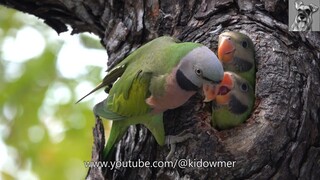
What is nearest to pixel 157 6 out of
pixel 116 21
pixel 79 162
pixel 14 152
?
pixel 116 21

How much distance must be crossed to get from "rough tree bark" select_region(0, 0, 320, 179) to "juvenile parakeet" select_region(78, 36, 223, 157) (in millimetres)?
83

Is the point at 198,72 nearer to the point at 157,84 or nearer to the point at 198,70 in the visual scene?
the point at 198,70

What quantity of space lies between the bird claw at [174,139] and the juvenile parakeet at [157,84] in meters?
0.03

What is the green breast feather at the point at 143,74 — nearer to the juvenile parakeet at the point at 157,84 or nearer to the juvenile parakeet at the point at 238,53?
the juvenile parakeet at the point at 157,84

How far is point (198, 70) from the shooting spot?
85.0 inches

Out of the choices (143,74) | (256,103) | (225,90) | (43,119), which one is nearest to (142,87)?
(143,74)

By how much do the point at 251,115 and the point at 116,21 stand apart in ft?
2.76

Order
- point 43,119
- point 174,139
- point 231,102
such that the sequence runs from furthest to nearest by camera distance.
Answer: point 43,119 → point 231,102 → point 174,139

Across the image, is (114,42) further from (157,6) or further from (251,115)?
(251,115)

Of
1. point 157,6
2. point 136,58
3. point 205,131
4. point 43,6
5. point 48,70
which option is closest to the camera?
point 205,131

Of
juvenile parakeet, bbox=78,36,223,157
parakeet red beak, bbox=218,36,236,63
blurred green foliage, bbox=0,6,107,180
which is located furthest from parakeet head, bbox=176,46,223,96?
blurred green foliage, bbox=0,6,107,180

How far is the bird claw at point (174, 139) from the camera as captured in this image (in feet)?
6.96

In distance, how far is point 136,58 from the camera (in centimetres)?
232

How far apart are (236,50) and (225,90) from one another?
0.17 metres
